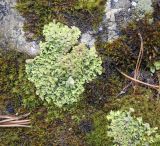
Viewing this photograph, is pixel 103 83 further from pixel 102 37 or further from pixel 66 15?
pixel 66 15

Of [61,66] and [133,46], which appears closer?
[61,66]

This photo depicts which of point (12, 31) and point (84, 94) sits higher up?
point (12, 31)

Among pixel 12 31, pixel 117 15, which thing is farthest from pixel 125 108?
pixel 12 31

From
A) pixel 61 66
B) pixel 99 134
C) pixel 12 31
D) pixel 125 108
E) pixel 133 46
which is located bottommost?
pixel 99 134

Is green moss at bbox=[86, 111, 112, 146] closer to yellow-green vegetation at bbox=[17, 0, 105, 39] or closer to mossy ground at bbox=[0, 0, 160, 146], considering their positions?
mossy ground at bbox=[0, 0, 160, 146]

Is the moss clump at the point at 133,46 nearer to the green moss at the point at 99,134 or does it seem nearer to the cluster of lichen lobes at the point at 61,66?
the cluster of lichen lobes at the point at 61,66

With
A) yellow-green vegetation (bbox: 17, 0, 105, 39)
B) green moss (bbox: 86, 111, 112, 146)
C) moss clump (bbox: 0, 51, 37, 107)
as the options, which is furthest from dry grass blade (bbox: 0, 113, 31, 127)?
yellow-green vegetation (bbox: 17, 0, 105, 39)

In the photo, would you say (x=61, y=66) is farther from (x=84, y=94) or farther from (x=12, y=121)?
(x=12, y=121)
